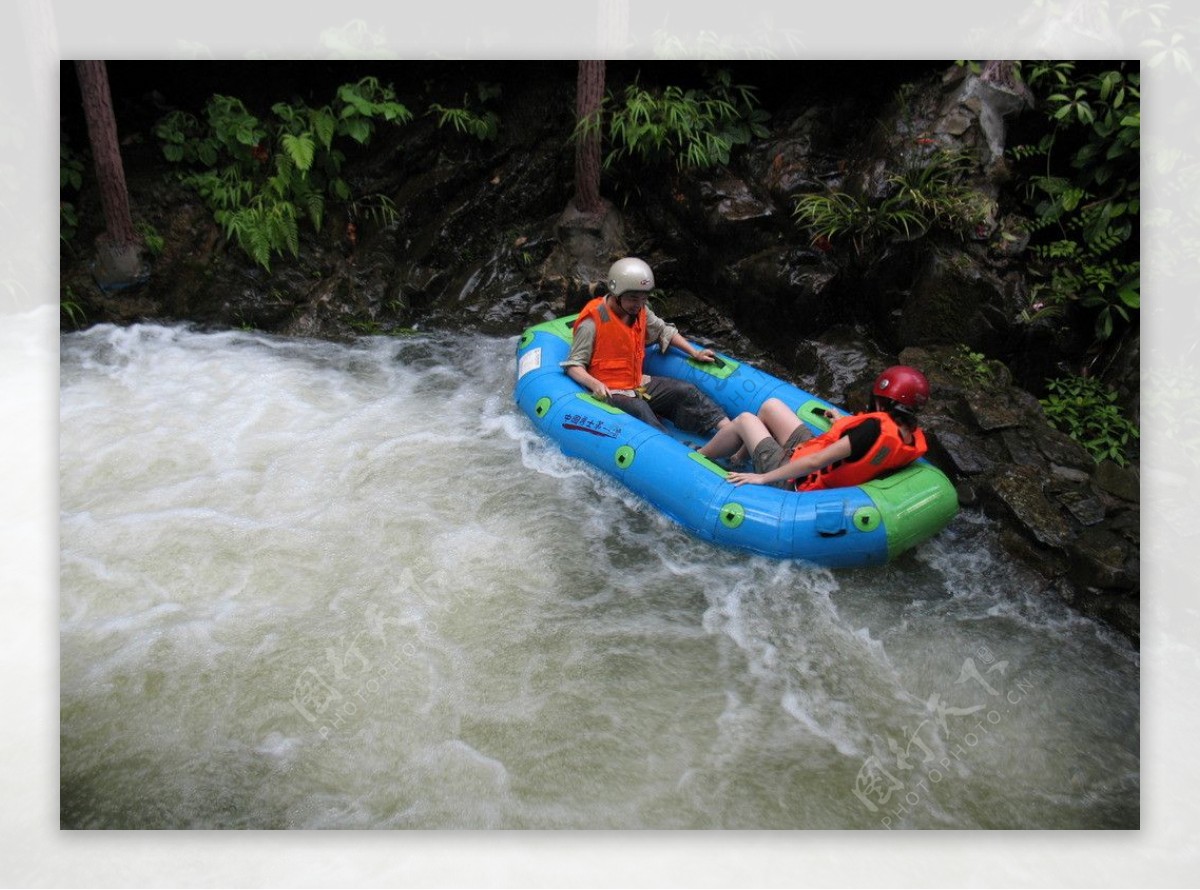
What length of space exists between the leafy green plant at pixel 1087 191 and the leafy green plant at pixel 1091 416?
14.2 inches

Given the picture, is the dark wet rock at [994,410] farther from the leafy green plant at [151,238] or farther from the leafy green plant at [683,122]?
the leafy green plant at [151,238]

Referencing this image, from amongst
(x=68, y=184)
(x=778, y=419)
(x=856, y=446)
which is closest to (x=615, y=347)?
(x=778, y=419)

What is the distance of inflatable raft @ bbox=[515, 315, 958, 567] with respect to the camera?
4.38 metres

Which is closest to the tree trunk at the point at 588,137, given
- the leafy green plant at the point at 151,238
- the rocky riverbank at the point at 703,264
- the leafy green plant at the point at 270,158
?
the rocky riverbank at the point at 703,264

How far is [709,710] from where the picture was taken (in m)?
3.65

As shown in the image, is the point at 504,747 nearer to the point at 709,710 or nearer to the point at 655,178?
the point at 709,710

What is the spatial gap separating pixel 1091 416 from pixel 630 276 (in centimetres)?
291

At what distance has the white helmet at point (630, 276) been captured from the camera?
16.7ft

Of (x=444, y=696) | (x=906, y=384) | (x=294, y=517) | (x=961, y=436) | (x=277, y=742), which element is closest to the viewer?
(x=277, y=742)

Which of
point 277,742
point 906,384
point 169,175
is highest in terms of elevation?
point 169,175

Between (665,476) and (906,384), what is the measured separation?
1313 millimetres

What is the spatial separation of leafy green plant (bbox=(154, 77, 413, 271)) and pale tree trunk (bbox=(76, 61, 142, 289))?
0.54 meters

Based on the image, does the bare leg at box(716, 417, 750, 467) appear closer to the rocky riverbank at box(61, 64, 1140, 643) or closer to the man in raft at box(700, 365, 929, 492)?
the man in raft at box(700, 365, 929, 492)

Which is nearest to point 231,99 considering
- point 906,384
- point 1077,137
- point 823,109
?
point 823,109
